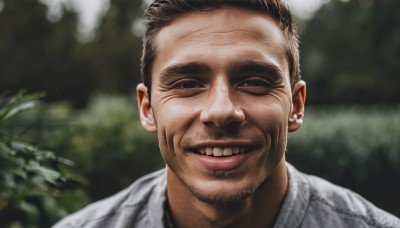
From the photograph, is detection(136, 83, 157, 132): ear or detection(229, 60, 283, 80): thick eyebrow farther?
detection(136, 83, 157, 132): ear

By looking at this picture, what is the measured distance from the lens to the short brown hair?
7.49ft

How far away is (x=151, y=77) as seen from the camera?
2.53 meters

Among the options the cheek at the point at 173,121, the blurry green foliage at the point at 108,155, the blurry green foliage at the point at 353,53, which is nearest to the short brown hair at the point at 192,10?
the cheek at the point at 173,121

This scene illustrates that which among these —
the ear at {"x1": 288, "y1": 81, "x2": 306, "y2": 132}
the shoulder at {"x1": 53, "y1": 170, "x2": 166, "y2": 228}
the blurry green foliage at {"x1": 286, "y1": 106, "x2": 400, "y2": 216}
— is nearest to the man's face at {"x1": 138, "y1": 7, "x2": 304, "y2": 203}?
the ear at {"x1": 288, "y1": 81, "x2": 306, "y2": 132}

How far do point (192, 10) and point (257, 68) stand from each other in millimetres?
406

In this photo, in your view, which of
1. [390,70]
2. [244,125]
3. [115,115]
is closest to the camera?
[244,125]

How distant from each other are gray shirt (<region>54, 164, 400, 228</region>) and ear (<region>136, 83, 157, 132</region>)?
350mm

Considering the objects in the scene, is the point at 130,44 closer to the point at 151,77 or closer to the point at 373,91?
the point at 373,91

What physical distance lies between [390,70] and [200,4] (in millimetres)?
28755

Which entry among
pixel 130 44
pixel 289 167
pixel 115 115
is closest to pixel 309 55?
pixel 130 44

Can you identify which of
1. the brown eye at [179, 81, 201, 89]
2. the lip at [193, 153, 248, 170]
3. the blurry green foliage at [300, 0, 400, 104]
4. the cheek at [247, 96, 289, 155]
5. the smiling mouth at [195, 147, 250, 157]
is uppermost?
the brown eye at [179, 81, 201, 89]

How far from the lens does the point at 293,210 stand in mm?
2443

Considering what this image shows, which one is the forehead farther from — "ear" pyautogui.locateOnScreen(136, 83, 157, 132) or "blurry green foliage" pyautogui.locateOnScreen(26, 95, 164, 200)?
"blurry green foliage" pyautogui.locateOnScreen(26, 95, 164, 200)

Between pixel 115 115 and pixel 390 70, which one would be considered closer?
pixel 115 115
